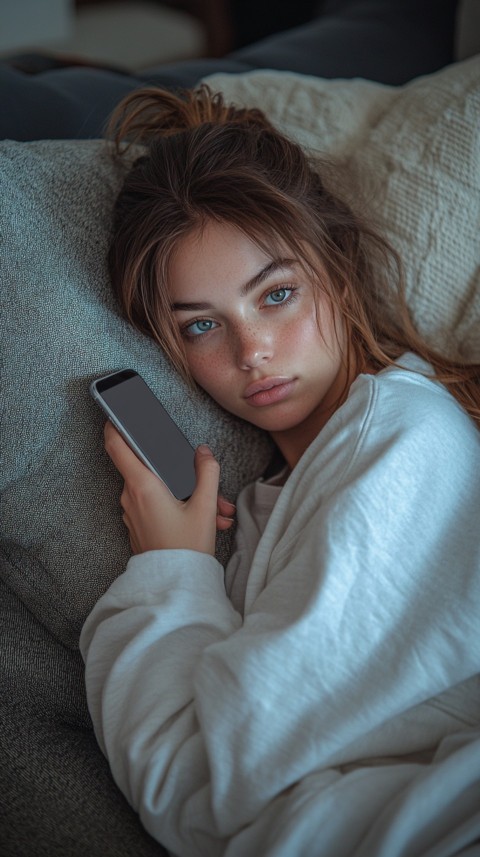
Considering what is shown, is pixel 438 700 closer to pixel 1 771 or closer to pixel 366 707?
pixel 366 707

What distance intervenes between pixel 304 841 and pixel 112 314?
72 cm

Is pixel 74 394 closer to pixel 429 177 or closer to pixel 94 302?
pixel 94 302

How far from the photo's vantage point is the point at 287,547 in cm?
97

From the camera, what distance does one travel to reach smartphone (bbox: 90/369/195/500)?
3.30 feet

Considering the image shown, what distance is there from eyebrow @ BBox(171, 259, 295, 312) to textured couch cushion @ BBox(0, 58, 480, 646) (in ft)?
0.28

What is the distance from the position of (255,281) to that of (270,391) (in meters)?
0.16

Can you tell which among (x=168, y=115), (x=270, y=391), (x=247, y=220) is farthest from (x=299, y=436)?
(x=168, y=115)

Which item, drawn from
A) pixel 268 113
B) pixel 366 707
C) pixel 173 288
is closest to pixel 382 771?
pixel 366 707

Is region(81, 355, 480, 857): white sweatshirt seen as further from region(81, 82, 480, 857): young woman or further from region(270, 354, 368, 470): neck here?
region(270, 354, 368, 470): neck

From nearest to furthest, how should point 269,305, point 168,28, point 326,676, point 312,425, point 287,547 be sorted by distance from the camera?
point 326,676 < point 287,547 < point 269,305 < point 312,425 < point 168,28

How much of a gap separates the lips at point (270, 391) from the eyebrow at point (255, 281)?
0.43ft

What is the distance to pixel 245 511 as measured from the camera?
3.77 feet

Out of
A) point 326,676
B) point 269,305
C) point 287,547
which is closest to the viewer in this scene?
point 326,676

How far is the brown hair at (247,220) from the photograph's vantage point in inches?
41.9
